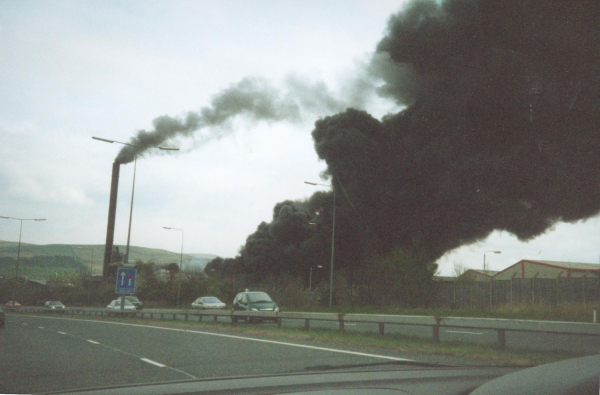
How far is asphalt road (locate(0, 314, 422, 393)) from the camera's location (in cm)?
629

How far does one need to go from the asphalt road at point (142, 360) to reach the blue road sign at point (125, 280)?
43.2 feet

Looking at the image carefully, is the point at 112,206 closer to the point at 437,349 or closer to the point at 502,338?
the point at 437,349

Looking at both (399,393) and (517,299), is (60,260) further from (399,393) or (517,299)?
(399,393)

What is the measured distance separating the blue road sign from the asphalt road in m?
13.2

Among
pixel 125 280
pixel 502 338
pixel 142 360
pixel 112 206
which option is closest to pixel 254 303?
pixel 125 280

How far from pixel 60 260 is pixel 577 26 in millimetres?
175671

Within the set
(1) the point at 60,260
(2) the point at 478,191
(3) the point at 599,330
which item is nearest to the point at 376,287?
(2) the point at 478,191

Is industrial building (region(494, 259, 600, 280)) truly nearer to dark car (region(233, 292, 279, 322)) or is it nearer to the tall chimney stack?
the tall chimney stack

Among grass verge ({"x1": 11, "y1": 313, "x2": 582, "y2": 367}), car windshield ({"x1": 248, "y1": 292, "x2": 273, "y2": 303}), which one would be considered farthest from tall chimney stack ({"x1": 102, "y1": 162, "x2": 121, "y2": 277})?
grass verge ({"x1": 11, "y1": 313, "x2": 582, "y2": 367})

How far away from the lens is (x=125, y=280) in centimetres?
2577

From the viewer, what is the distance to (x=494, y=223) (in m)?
44.0

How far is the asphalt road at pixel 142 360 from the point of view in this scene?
629 cm

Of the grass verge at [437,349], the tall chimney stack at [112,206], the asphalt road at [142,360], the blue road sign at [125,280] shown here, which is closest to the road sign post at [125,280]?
the blue road sign at [125,280]

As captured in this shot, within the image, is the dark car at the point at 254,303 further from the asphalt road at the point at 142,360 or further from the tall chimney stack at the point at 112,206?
the tall chimney stack at the point at 112,206
